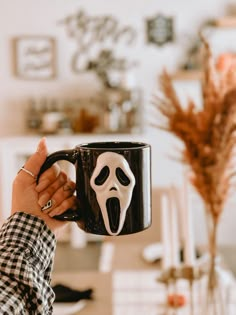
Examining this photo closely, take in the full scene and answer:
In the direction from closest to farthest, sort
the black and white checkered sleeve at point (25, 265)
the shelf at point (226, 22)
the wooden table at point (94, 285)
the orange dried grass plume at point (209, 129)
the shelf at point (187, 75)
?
the black and white checkered sleeve at point (25, 265) < the orange dried grass plume at point (209, 129) < the wooden table at point (94, 285) < the shelf at point (226, 22) < the shelf at point (187, 75)

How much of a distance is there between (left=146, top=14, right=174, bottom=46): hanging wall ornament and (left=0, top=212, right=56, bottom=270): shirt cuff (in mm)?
3885

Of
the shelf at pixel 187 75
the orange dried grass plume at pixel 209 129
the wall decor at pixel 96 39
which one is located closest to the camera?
the orange dried grass plume at pixel 209 129

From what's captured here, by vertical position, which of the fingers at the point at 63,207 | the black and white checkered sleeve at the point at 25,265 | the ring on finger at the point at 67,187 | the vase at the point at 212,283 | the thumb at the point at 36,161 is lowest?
the vase at the point at 212,283

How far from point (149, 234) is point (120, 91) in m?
1.95

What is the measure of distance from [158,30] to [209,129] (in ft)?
11.2

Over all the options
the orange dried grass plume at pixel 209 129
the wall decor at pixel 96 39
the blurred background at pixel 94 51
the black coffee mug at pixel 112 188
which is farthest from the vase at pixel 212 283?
the wall decor at pixel 96 39

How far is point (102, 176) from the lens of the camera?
2.63 feet

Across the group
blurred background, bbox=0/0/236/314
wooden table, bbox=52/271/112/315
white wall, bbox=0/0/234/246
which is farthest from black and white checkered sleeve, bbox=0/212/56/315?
white wall, bbox=0/0/234/246

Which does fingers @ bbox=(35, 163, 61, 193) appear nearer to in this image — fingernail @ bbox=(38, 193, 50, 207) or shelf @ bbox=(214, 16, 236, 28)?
fingernail @ bbox=(38, 193, 50, 207)

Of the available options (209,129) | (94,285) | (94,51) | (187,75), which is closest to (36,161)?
(209,129)

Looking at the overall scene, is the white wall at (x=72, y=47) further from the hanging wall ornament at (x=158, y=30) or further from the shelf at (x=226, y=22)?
the shelf at (x=226, y=22)

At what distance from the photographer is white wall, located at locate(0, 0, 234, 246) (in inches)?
178

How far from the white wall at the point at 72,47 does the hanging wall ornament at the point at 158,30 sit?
0.04m

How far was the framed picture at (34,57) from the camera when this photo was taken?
14.9 ft
